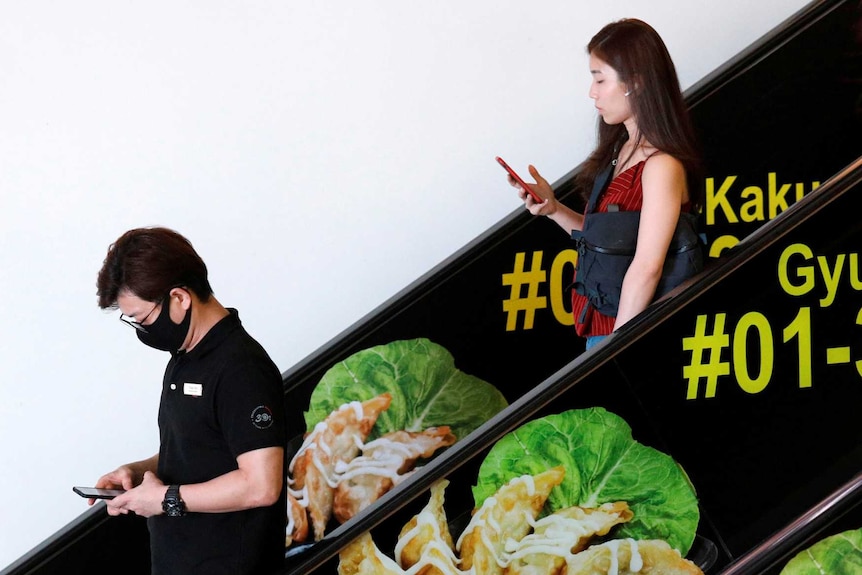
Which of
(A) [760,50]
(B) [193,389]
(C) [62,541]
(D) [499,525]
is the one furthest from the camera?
(A) [760,50]

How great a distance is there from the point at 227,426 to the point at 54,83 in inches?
101

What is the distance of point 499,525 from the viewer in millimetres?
2068

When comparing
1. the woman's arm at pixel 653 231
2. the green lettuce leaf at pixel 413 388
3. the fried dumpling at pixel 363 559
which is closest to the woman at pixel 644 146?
the woman's arm at pixel 653 231

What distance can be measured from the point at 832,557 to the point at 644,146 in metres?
0.98

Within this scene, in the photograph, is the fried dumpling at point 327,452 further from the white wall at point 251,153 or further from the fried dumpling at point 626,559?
the fried dumpling at point 626,559

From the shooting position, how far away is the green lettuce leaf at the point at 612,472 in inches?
81.5

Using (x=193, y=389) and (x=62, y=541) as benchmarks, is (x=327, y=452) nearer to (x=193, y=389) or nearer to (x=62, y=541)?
(x=62, y=541)

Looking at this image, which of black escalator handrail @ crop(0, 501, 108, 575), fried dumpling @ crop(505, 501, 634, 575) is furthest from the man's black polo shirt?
black escalator handrail @ crop(0, 501, 108, 575)

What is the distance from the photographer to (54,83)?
3973 millimetres

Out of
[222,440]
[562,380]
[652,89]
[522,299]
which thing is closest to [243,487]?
[222,440]

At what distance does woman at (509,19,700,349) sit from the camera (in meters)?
2.23

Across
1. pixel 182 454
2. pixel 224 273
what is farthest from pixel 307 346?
pixel 182 454

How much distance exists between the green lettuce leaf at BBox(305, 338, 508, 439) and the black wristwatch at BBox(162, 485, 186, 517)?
152 centimetres

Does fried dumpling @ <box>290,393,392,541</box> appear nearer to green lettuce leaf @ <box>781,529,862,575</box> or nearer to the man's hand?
the man's hand
